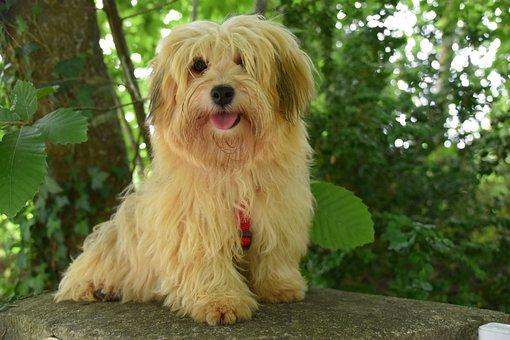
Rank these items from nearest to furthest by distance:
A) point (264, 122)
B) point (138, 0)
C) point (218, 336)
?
point (218, 336) < point (264, 122) < point (138, 0)

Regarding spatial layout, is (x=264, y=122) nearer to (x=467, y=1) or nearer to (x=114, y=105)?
(x=114, y=105)

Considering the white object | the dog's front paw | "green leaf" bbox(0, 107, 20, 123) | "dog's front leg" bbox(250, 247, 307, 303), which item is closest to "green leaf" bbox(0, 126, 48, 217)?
"green leaf" bbox(0, 107, 20, 123)

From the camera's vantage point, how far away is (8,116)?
9.68 feet

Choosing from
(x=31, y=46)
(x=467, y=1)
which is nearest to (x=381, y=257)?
(x=467, y=1)

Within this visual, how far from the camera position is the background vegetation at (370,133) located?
A: 437 centimetres

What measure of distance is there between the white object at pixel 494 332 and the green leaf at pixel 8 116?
2194 millimetres

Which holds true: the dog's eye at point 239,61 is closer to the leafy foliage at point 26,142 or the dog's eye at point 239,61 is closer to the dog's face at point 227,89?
the dog's face at point 227,89

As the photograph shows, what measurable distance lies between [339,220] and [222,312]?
94 cm

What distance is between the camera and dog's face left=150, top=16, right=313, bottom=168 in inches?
108

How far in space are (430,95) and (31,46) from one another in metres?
2.67

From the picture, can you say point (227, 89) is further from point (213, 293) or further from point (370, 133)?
point (370, 133)

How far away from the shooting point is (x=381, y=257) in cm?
474

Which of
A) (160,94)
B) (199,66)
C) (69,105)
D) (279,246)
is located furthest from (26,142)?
(69,105)

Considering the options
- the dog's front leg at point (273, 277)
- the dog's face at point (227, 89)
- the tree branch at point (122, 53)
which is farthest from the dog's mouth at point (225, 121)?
the tree branch at point (122, 53)
